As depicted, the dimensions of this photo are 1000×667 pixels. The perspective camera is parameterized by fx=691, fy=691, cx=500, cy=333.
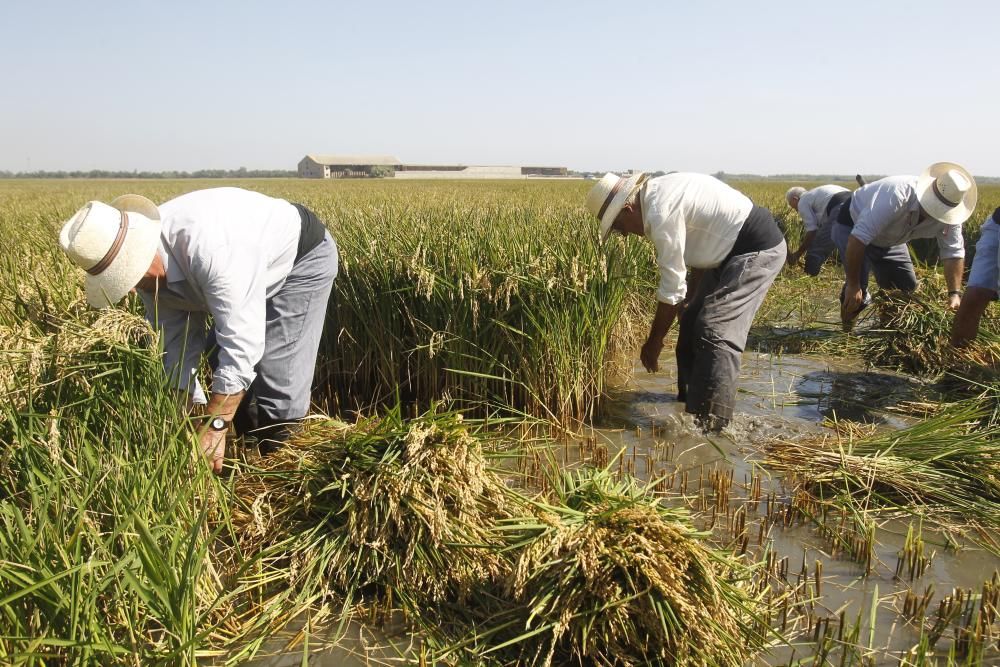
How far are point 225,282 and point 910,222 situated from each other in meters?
4.91

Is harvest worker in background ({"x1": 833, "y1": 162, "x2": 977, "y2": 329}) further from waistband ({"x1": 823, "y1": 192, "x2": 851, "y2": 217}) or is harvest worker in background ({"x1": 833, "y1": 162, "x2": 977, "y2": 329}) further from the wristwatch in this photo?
the wristwatch

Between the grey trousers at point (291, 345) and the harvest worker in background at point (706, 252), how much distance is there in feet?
4.99

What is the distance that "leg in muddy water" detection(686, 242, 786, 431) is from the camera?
3785 millimetres

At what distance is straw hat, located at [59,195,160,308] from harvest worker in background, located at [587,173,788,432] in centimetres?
223

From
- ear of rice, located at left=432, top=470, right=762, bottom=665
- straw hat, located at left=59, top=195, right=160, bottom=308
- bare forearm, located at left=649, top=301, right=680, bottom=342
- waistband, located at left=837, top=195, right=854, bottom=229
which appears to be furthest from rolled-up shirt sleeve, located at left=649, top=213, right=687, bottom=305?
waistband, located at left=837, top=195, right=854, bottom=229

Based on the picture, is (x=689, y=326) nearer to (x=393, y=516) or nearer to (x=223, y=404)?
(x=393, y=516)

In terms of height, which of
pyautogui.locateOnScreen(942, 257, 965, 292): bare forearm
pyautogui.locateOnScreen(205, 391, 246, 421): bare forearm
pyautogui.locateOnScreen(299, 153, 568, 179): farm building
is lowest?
pyautogui.locateOnScreen(205, 391, 246, 421): bare forearm

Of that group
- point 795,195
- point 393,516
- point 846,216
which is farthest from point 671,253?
point 795,195

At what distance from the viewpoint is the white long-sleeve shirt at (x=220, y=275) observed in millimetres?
2367

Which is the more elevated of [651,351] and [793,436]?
[651,351]

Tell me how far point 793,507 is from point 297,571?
2054 millimetres

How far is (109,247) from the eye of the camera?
85.6 inches

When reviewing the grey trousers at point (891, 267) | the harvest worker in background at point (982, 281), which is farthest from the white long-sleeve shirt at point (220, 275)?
the grey trousers at point (891, 267)

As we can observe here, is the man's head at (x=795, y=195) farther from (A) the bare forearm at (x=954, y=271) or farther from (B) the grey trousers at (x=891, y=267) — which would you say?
(A) the bare forearm at (x=954, y=271)
